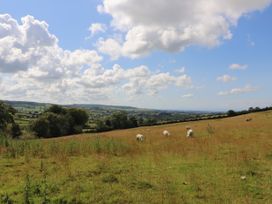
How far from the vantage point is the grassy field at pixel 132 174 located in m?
13.0

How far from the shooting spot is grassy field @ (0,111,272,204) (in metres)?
13.0

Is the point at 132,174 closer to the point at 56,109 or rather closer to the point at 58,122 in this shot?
the point at 58,122

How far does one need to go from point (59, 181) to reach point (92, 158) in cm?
730

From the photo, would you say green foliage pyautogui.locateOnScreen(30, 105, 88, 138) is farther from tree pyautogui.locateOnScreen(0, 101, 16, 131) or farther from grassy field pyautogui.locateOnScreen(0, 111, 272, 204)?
grassy field pyautogui.locateOnScreen(0, 111, 272, 204)

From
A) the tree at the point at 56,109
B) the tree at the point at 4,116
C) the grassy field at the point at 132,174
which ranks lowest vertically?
the grassy field at the point at 132,174

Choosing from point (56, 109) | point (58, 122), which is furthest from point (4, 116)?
point (56, 109)

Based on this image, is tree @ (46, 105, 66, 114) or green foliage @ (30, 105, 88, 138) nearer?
green foliage @ (30, 105, 88, 138)

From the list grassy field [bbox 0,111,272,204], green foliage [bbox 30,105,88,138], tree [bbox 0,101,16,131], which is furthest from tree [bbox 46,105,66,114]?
grassy field [bbox 0,111,272,204]

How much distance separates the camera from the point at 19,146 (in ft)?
82.7

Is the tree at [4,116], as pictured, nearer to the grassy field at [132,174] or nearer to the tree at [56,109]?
the tree at [56,109]

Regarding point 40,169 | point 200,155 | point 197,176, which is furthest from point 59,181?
point 200,155

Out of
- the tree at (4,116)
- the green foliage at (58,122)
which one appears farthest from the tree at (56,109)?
the tree at (4,116)

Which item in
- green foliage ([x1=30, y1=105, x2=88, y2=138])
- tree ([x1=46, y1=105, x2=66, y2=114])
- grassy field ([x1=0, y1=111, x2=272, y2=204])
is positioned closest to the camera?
grassy field ([x1=0, y1=111, x2=272, y2=204])

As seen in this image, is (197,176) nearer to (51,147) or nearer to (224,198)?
(224,198)
